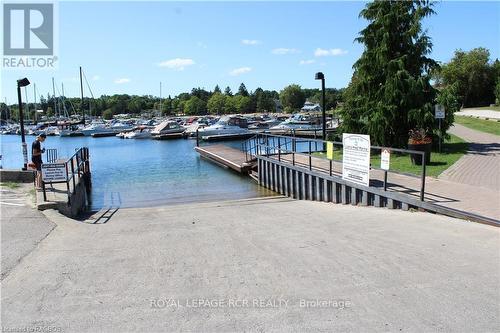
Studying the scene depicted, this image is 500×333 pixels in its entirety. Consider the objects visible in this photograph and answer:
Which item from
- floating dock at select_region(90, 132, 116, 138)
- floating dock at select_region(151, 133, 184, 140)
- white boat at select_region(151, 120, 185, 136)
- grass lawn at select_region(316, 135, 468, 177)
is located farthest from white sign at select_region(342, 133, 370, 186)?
floating dock at select_region(90, 132, 116, 138)

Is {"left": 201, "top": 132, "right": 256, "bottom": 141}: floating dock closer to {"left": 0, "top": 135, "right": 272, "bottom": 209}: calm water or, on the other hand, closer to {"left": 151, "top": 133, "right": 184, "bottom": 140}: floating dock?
{"left": 151, "top": 133, "right": 184, "bottom": 140}: floating dock

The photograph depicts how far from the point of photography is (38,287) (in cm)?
549

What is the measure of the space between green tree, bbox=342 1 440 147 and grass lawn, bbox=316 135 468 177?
4.96 ft

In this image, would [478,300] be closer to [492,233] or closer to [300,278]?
[300,278]

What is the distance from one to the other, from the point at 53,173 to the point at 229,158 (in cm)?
1591

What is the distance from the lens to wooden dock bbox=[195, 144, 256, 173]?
23.9 m

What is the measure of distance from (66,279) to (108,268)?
0.59 meters

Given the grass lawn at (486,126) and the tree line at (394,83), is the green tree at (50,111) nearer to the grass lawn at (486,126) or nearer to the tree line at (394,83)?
the grass lawn at (486,126)

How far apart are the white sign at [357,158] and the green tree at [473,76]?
225 feet

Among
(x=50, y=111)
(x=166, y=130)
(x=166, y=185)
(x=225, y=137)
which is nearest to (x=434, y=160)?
(x=166, y=185)

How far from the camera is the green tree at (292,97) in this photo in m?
146

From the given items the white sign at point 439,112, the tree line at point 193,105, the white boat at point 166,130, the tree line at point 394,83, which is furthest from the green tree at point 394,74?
the tree line at point 193,105

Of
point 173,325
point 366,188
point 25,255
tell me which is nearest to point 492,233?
point 366,188

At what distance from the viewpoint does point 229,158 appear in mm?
27922
